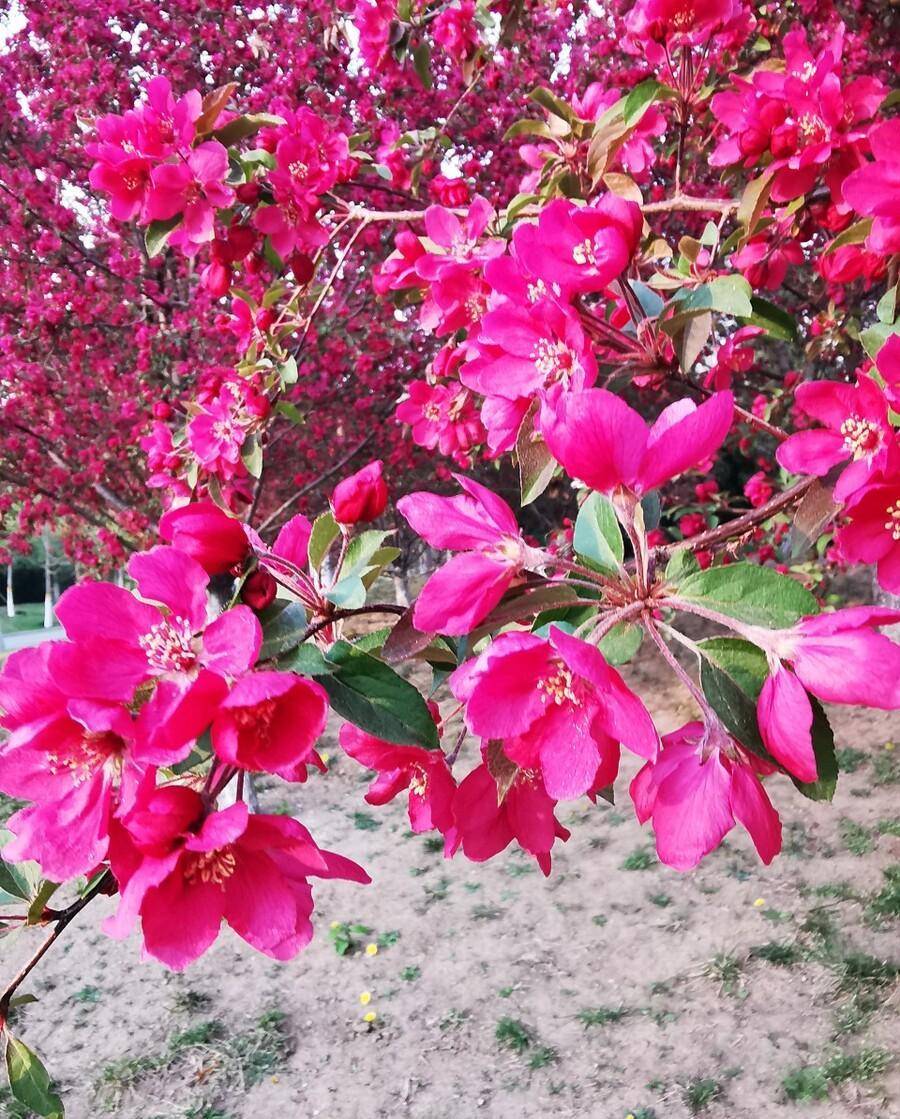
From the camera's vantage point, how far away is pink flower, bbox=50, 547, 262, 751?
0.49 metres

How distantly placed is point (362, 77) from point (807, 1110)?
4.94 meters

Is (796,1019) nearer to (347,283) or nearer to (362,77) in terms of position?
(347,283)

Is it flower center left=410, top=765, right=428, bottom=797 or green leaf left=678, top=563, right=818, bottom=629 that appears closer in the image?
green leaf left=678, top=563, right=818, bottom=629

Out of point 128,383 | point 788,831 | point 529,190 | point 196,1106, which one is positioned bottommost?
point 788,831

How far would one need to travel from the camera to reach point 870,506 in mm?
718

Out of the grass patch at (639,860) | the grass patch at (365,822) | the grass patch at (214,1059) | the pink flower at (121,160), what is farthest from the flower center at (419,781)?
the grass patch at (365,822)

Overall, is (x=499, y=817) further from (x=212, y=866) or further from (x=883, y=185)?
(x=883, y=185)

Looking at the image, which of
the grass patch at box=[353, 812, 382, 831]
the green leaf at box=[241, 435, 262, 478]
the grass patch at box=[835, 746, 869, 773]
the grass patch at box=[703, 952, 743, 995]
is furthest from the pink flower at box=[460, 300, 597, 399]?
the grass patch at box=[835, 746, 869, 773]

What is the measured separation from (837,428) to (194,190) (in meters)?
0.96

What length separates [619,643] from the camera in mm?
Answer: 560

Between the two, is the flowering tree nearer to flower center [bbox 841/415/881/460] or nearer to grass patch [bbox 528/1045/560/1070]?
flower center [bbox 841/415/881/460]

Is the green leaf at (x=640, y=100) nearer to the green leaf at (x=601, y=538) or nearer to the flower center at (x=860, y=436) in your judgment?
the flower center at (x=860, y=436)

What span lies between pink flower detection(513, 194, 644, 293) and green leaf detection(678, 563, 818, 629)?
341 mm

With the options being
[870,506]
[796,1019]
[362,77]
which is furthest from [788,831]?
[362,77]
